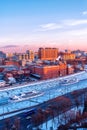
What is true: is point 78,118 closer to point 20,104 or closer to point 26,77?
point 20,104

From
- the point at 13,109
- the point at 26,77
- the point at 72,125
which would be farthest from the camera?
the point at 26,77

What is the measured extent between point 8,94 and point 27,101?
119 centimetres

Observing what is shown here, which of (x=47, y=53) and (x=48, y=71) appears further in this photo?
(x=47, y=53)

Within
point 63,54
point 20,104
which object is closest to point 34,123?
point 20,104

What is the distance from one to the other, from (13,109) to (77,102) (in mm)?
1178

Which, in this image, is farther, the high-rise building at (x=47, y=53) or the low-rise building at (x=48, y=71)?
the high-rise building at (x=47, y=53)

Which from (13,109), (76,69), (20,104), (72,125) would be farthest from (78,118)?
(76,69)

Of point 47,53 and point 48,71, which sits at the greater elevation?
point 47,53

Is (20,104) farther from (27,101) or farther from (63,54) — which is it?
(63,54)

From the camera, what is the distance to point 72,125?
412 centimetres

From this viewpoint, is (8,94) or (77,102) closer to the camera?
(77,102)

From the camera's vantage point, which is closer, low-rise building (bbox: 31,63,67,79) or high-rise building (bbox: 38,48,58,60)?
low-rise building (bbox: 31,63,67,79)

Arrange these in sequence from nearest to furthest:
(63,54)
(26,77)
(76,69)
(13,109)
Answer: (13,109) → (26,77) → (76,69) → (63,54)

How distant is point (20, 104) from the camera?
6.12m
